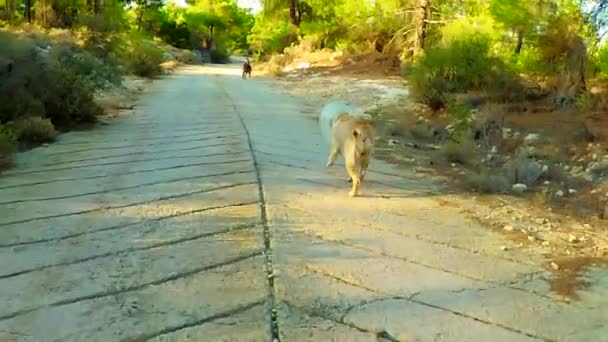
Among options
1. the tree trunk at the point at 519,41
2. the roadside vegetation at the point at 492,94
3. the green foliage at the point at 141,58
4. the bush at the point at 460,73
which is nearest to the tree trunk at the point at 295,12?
the green foliage at the point at 141,58

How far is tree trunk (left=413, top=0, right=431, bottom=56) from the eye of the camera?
2662 cm

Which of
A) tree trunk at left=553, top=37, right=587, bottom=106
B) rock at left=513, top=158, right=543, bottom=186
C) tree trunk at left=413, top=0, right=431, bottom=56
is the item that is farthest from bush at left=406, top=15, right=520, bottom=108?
tree trunk at left=413, top=0, right=431, bottom=56

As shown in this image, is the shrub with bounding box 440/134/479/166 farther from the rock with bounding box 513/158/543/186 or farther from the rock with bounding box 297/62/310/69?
the rock with bounding box 297/62/310/69

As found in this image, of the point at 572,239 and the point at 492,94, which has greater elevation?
the point at 492,94

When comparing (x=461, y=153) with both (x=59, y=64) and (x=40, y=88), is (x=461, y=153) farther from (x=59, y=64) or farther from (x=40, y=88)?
(x=59, y=64)

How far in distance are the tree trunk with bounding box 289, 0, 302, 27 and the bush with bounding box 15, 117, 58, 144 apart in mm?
36230

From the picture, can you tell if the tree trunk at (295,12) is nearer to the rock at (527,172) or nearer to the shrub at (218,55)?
the shrub at (218,55)

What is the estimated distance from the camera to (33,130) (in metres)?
11.6

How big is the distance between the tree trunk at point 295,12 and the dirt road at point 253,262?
126 feet

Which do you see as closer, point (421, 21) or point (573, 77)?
point (573, 77)

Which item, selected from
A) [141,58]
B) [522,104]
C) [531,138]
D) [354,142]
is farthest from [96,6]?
[354,142]

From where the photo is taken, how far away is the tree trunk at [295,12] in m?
46.8

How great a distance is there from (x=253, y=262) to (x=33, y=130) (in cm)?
733

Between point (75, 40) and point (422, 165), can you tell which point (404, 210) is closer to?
point (422, 165)
